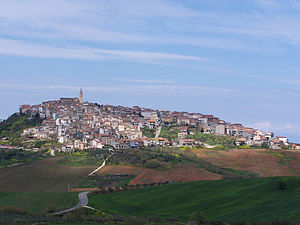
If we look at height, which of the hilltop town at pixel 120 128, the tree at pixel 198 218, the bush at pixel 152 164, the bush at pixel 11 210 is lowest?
the bush at pixel 11 210

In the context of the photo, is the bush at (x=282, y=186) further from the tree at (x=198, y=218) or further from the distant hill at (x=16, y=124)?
the distant hill at (x=16, y=124)

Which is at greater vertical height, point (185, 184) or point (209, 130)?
point (209, 130)

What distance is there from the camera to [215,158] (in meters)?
92.2

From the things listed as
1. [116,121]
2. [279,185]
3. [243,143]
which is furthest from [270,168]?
[116,121]

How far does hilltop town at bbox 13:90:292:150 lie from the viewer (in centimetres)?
12269

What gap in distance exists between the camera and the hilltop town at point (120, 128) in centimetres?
12269

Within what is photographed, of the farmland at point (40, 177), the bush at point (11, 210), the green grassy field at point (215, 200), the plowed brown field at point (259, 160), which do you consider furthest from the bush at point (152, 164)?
the bush at point (11, 210)

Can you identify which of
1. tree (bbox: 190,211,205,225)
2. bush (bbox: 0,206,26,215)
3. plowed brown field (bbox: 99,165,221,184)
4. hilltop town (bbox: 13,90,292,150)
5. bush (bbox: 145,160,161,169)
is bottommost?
bush (bbox: 0,206,26,215)

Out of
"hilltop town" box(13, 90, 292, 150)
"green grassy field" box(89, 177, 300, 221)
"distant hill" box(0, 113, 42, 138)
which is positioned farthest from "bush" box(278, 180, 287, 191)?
"distant hill" box(0, 113, 42, 138)

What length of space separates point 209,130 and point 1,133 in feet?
208

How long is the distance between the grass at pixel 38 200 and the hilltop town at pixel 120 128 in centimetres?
4741

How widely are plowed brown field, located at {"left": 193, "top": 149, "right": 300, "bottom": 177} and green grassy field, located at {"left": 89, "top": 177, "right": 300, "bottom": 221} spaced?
19069mm

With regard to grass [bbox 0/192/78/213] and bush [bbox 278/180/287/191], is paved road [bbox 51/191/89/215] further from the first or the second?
bush [bbox 278/180/287/191]

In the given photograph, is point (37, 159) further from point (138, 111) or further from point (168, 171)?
point (138, 111)
